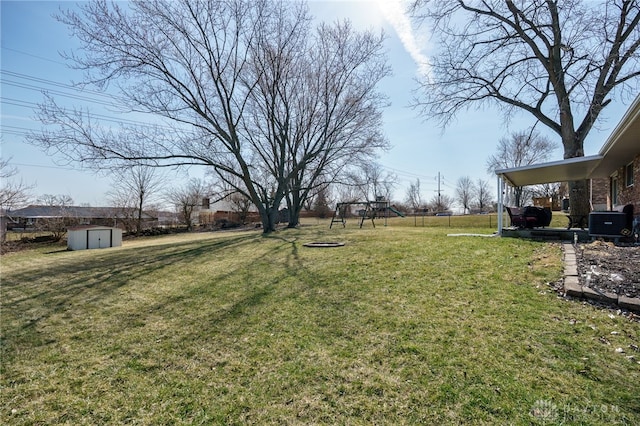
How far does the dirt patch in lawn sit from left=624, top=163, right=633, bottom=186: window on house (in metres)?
5.88

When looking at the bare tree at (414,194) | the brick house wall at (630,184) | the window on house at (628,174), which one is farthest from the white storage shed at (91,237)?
the bare tree at (414,194)

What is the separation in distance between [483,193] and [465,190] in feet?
10.2

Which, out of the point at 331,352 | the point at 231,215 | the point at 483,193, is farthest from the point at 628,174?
the point at 483,193

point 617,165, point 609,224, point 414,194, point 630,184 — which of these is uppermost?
point 414,194

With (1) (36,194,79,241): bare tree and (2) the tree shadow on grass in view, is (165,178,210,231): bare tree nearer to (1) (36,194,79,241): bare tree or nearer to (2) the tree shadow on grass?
(1) (36,194,79,241): bare tree

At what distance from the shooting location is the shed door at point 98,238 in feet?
48.6

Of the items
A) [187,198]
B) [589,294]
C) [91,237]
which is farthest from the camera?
[187,198]

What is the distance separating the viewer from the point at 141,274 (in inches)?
248

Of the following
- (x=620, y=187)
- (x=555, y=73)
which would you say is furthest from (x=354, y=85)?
(x=620, y=187)

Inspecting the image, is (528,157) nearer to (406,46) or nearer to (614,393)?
(406,46)

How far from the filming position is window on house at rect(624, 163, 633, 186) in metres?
9.25

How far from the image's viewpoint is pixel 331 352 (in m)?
2.79

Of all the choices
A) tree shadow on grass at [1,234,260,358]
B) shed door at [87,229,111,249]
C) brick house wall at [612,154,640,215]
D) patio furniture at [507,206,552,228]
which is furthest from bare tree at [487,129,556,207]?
shed door at [87,229,111,249]

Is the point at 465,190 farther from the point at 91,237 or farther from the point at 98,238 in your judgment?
the point at 91,237
